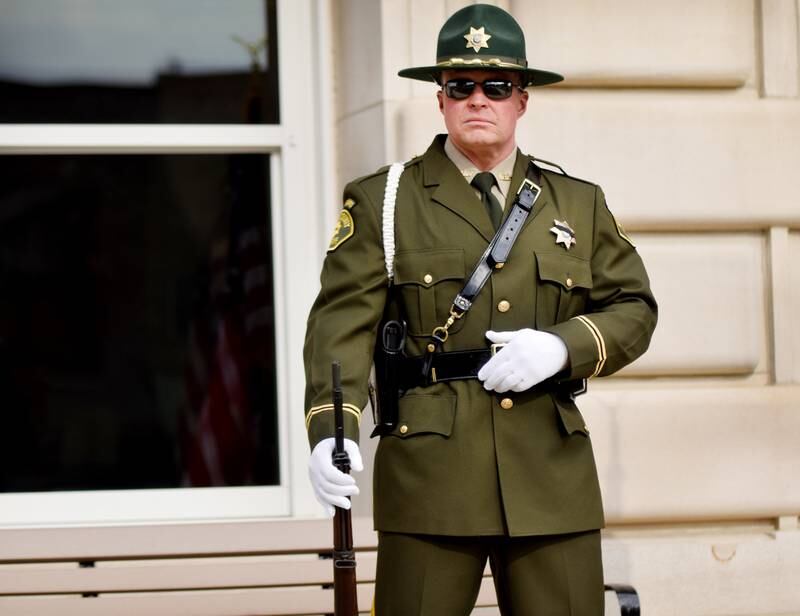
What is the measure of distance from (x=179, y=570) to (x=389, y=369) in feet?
4.50

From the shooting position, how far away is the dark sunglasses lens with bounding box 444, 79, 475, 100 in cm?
365

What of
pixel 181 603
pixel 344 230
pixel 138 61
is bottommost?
pixel 181 603

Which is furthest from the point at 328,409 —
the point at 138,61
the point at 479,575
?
the point at 138,61

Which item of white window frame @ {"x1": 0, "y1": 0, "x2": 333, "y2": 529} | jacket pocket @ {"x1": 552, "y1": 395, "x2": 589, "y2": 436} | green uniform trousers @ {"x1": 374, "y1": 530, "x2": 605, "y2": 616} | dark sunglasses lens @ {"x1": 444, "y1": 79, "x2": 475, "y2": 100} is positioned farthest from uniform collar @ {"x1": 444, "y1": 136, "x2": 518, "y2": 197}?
white window frame @ {"x1": 0, "y1": 0, "x2": 333, "y2": 529}

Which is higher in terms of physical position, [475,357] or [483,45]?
[483,45]

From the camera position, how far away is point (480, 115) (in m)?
3.65

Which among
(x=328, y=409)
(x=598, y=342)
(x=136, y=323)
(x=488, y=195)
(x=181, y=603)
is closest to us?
(x=328, y=409)

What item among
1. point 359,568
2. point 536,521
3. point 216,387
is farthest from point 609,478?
point 536,521

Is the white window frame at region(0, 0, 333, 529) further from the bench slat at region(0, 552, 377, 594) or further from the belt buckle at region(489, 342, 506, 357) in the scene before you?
the belt buckle at region(489, 342, 506, 357)

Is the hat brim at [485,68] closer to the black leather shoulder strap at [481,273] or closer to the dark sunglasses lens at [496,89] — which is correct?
the dark sunglasses lens at [496,89]

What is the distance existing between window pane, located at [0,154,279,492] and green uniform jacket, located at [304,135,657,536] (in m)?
1.77

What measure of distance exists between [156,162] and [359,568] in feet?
5.06

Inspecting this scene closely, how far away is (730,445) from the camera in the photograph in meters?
5.34

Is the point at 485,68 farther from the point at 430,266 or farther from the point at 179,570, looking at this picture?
the point at 179,570
